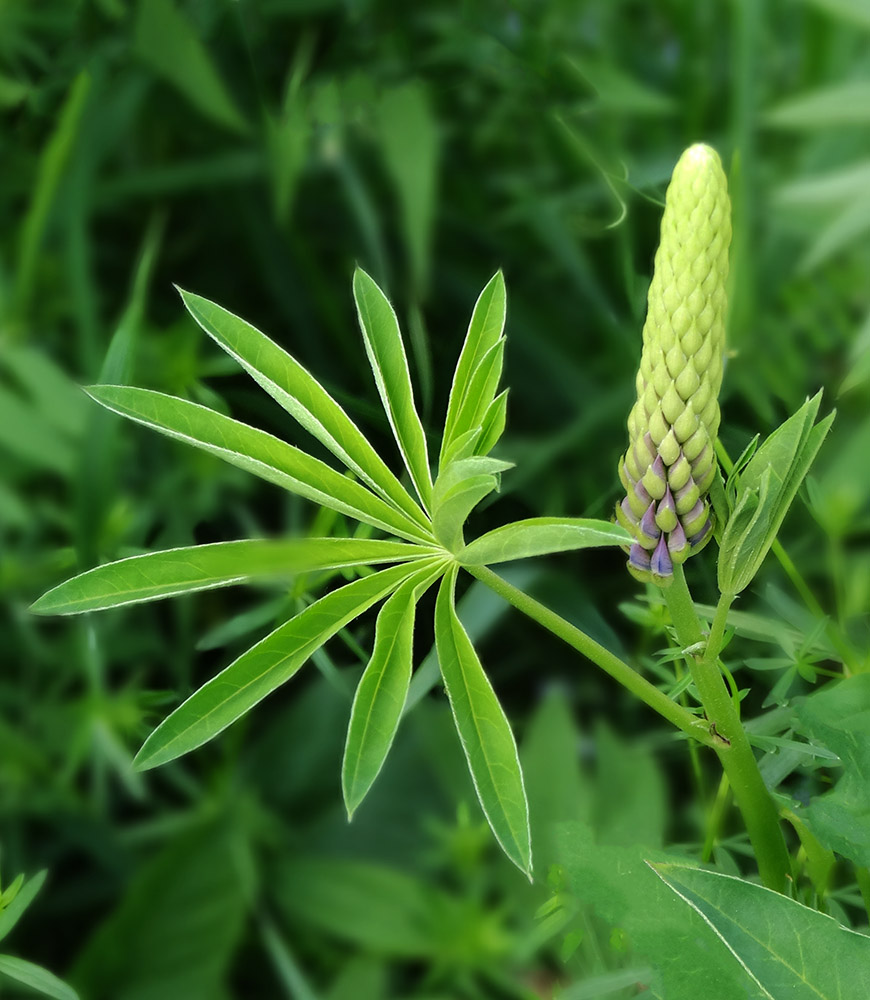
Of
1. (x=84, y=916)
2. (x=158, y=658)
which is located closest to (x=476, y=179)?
(x=158, y=658)

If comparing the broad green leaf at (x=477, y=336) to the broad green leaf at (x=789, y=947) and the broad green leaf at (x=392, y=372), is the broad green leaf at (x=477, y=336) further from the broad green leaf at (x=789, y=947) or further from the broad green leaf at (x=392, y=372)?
the broad green leaf at (x=789, y=947)

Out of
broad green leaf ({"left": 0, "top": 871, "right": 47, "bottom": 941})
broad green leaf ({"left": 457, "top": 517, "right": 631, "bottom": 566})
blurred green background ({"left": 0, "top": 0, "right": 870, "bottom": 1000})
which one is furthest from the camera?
blurred green background ({"left": 0, "top": 0, "right": 870, "bottom": 1000})

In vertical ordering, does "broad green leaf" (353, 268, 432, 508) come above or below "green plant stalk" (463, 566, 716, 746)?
above

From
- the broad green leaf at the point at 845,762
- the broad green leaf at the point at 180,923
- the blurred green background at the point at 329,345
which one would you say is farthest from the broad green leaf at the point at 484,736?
the broad green leaf at the point at 180,923

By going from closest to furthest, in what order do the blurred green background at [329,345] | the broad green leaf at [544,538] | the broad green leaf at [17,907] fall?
the broad green leaf at [544,538], the broad green leaf at [17,907], the blurred green background at [329,345]

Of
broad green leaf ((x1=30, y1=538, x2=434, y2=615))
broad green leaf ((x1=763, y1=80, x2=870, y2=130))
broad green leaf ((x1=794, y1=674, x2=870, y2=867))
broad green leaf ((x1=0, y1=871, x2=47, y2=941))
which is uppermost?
broad green leaf ((x1=763, y1=80, x2=870, y2=130))

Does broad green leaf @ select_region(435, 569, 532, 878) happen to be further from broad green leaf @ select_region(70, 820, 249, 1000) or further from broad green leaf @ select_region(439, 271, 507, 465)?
broad green leaf @ select_region(70, 820, 249, 1000)

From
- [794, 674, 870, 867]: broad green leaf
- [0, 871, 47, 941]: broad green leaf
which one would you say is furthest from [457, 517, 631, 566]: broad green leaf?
[0, 871, 47, 941]: broad green leaf
